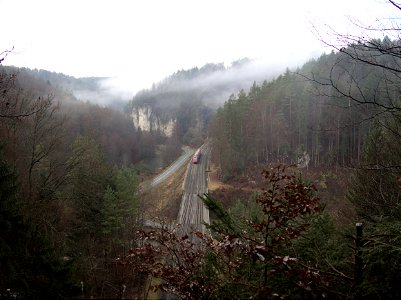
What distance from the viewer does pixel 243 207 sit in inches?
933

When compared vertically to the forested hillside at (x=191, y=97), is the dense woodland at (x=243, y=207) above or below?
below

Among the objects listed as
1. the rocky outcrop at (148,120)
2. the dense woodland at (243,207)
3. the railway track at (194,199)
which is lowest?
the railway track at (194,199)

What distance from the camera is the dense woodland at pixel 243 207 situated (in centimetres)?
357

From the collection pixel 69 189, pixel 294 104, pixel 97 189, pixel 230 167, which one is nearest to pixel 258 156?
pixel 230 167

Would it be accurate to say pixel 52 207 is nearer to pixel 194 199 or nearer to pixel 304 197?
pixel 304 197

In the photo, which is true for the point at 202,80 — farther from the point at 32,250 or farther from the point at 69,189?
the point at 32,250

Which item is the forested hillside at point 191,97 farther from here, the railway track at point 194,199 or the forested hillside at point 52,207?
the forested hillside at point 52,207

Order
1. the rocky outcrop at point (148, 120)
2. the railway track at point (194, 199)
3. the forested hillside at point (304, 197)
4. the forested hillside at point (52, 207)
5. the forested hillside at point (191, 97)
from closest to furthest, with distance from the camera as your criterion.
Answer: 1. the forested hillside at point (304, 197)
2. the forested hillside at point (52, 207)
3. the railway track at point (194, 199)
4. the forested hillside at point (191, 97)
5. the rocky outcrop at point (148, 120)

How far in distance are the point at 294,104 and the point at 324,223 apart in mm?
42411

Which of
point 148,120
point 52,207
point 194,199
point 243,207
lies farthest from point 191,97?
point 52,207

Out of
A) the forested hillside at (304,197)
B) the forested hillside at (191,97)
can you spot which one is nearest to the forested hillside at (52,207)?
the forested hillside at (304,197)

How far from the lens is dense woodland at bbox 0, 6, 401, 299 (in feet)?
11.7

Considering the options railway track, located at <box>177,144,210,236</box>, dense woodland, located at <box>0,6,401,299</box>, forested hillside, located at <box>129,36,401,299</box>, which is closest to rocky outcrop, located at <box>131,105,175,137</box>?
dense woodland, located at <box>0,6,401,299</box>

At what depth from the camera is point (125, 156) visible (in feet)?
250
